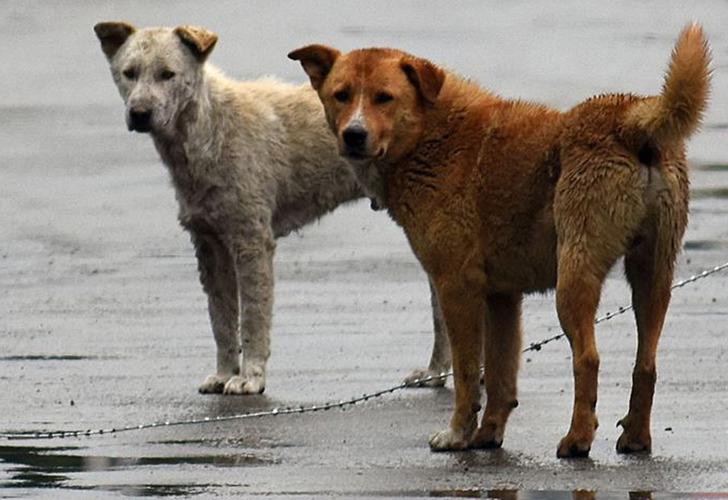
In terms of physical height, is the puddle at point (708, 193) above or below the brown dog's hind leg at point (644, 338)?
below

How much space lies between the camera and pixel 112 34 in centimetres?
1360

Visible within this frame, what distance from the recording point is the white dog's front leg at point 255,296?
13.3 m

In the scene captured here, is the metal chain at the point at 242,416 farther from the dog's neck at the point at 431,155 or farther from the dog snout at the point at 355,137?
the dog snout at the point at 355,137

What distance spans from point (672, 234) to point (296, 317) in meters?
5.78

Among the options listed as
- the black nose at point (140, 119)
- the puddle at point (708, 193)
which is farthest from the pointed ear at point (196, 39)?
the puddle at point (708, 193)

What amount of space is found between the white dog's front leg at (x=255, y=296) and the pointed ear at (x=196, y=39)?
1.12 meters

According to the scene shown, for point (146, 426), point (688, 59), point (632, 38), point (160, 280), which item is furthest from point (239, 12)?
point (688, 59)

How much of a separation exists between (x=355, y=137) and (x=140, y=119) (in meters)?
3.25

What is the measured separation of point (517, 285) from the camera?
1038 centimetres

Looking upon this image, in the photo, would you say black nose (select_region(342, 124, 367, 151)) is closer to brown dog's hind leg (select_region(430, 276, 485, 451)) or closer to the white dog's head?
brown dog's hind leg (select_region(430, 276, 485, 451))

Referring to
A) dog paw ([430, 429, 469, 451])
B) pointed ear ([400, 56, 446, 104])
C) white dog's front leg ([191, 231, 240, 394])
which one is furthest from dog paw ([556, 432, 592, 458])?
white dog's front leg ([191, 231, 240, 394])

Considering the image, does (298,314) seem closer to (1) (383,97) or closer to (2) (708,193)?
(2) (708,193)

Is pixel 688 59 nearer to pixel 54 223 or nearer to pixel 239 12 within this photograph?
pixel 54 223

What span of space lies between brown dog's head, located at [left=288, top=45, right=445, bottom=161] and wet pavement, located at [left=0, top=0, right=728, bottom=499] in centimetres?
135
